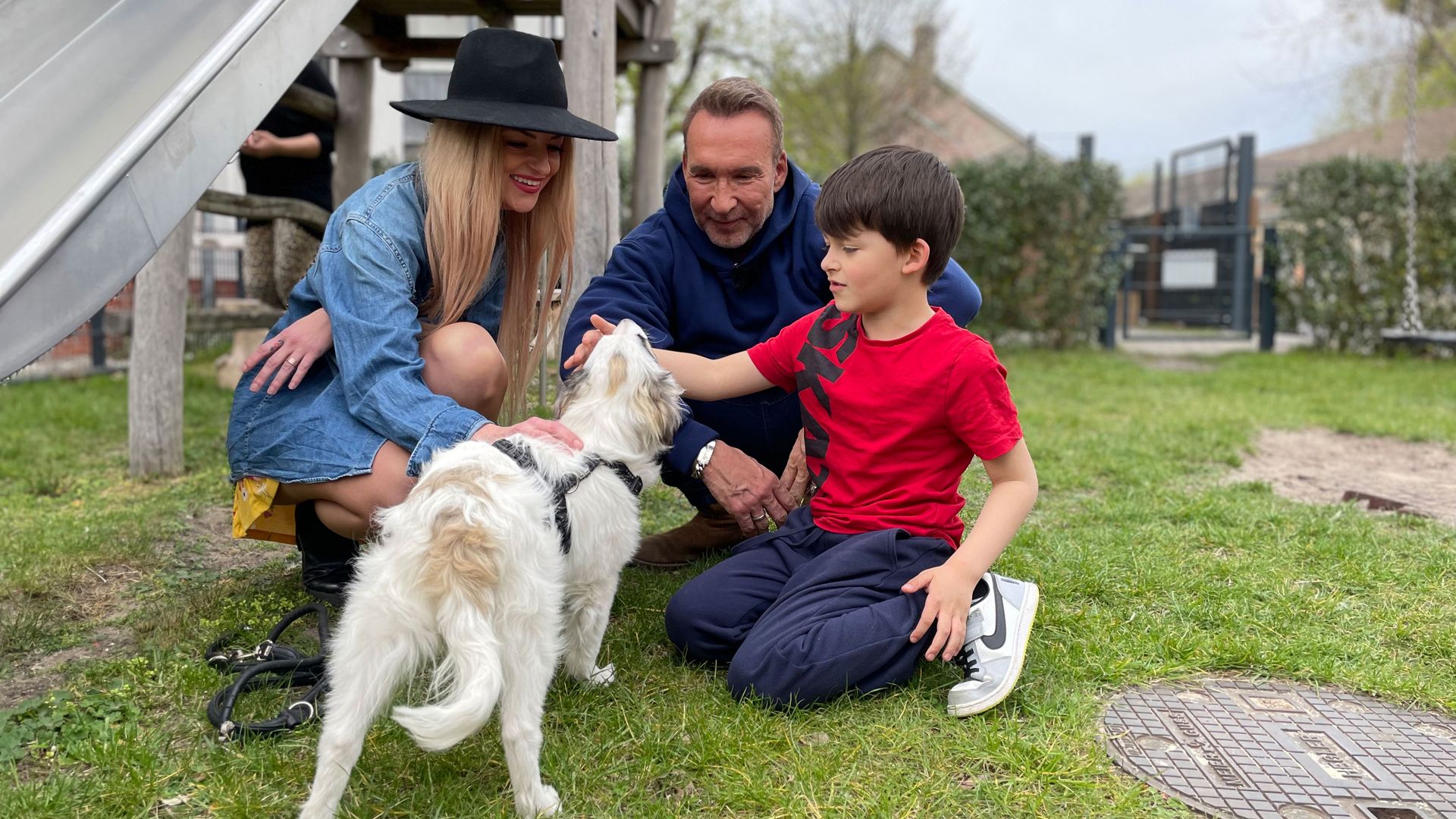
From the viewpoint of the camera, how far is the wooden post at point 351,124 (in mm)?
6930

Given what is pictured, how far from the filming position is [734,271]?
377cm

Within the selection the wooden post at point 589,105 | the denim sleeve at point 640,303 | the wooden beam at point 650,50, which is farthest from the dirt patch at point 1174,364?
the denim sleeve at point 640,303

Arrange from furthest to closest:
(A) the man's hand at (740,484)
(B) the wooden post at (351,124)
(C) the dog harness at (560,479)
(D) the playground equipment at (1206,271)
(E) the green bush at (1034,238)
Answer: (D) the playground equipment at (1206,271) → (E) the green bush at (1034,238) → (B) the wooden post at (351,124) → (A) the man's hand at (740,484) → (C) the dog harness at (560,479)

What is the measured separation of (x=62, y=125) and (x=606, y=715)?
2617 mm

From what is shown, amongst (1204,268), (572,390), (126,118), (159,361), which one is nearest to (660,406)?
(572,390)

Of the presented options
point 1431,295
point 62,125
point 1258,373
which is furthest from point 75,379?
point 1431,295

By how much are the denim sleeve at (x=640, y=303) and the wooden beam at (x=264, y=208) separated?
3.12 meters

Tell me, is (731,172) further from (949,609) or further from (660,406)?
(949,609)

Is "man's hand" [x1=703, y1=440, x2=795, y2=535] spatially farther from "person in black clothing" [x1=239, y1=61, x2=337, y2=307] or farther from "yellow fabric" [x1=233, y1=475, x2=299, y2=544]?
"person in black clothing" [x1=239, y1=61, x2=337, y2=307]

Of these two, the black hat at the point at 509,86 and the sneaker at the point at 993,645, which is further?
the black hat at the point at 509,86

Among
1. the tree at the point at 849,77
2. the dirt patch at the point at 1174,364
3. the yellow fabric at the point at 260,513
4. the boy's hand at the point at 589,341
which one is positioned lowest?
the yellow fabric at the point at 260,513

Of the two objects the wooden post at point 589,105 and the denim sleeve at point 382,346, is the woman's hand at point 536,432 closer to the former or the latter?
the denim sleeve at point 382,346

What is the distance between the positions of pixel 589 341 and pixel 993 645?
1.49 meters

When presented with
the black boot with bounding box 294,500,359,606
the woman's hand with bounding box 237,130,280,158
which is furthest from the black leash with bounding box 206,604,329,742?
the woman's hand with bounding box 237,130,280,158
